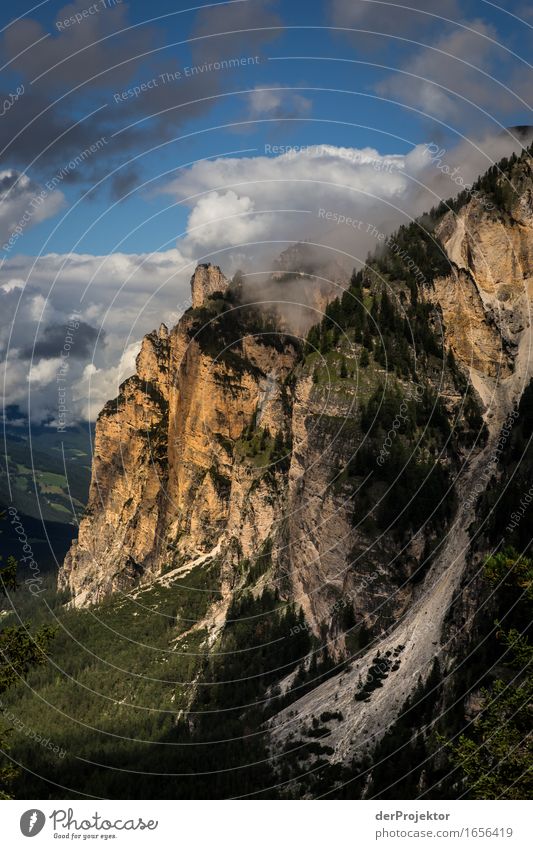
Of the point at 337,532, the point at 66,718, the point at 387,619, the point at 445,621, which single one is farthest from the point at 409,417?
the point at 66,718

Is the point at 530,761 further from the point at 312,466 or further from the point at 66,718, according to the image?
the point at 66,718

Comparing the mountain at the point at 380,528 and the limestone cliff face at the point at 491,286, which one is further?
the limestone cliff face at the point at 491,286

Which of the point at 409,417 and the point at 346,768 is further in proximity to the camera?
the point at 409,417

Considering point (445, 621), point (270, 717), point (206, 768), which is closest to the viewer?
point (445, 621)

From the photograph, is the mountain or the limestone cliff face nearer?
the mountain

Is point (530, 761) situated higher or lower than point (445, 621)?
lower

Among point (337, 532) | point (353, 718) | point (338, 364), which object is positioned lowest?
point (353, 718)

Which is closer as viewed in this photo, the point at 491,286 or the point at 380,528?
the point at 380,528

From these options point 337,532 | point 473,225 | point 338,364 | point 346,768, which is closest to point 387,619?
point 337,532

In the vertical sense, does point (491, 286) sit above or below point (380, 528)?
above

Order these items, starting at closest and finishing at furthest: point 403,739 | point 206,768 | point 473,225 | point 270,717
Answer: point 403,739
point 206,768
point 270,717
point 473,225
